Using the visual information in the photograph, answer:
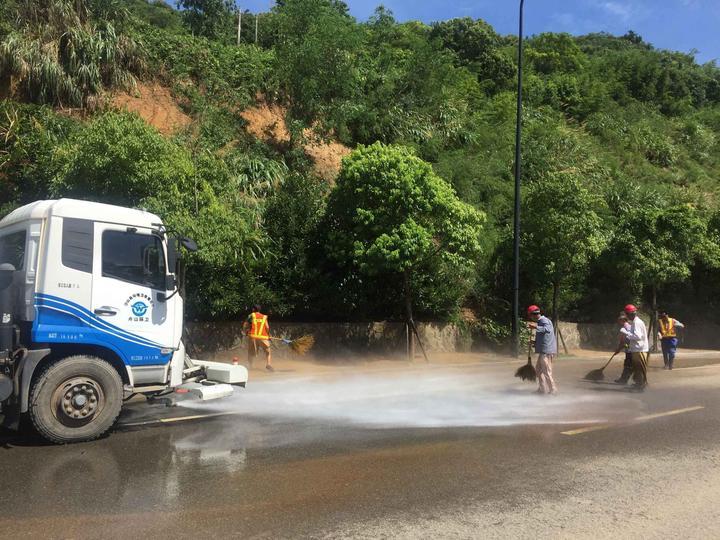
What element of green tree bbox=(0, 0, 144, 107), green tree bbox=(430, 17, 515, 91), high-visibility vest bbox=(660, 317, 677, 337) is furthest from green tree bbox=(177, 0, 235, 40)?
high-visibility vest bbox=(660, 317, 677, 337)

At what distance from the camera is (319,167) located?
2705 cm

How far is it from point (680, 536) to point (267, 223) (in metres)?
15.8

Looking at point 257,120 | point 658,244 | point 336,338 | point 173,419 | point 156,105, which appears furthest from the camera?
point 257,120

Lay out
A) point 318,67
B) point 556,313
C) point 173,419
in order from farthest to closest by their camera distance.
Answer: point 318,67, point 556,313, point 173,419

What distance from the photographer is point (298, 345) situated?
54.9ft

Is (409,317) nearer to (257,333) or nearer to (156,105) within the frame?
(257,333)

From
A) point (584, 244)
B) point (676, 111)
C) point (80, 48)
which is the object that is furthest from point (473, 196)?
point (676, 111)

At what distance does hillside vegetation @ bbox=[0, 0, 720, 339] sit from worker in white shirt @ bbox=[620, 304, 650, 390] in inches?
229

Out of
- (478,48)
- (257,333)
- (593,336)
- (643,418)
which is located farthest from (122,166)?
(478,48)

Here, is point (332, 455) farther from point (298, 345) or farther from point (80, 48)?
point (80, 48)

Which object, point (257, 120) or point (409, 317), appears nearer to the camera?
point (409, 317)

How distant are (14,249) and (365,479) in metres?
5.29

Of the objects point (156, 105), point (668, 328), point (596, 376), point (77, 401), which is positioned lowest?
point (596, 376)

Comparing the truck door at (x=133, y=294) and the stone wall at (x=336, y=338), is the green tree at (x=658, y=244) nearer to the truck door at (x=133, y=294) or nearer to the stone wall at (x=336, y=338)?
the stone wall at (x=336, y=338)
